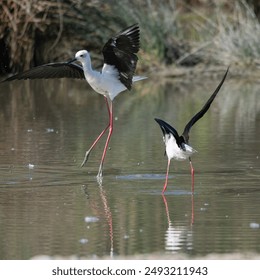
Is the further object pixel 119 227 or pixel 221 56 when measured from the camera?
pixel 221 56

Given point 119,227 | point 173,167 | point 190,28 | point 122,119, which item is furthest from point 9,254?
point 190,28

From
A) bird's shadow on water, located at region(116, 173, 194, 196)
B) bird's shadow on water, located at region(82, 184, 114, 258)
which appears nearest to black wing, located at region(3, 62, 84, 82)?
bird's shadow on water, located at region(116, 173, 194, 196)

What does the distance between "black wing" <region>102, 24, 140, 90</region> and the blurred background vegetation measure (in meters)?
9.27

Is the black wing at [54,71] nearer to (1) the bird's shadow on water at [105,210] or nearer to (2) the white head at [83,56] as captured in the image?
(2) the white head at [83,56]

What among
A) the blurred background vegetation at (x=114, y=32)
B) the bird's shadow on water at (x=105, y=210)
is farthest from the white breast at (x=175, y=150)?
the blurred background vegetation at (x=114, y=32)

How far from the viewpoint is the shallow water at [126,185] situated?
22.5ft

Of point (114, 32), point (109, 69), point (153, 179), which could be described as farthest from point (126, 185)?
point (114, 32)

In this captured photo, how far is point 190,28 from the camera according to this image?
862 inches

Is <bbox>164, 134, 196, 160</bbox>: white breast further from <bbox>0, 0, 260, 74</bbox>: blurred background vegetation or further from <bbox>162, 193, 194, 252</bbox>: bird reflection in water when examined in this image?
<bbox>0, 0, 260, 74</bbox>: blurred background vegetation

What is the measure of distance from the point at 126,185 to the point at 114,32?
12076 mm

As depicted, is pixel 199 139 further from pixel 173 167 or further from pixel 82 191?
pixel 82 191

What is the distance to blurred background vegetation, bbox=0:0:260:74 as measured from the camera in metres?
19.7

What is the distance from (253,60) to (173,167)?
1002 centimetres

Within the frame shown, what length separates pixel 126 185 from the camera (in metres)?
8.92
